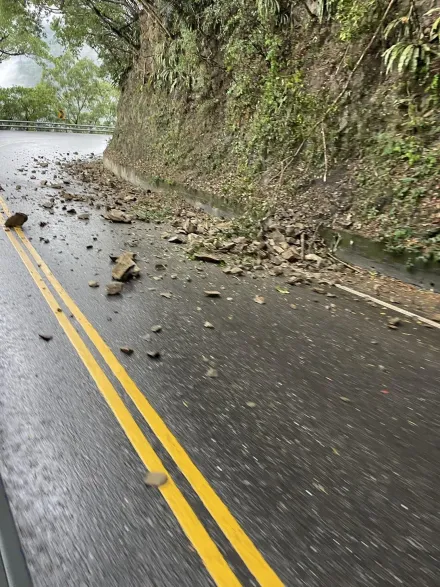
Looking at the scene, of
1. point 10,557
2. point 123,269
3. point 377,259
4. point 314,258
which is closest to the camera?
point 10,557

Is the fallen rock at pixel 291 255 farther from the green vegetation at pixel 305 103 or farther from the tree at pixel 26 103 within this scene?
the tree at pixel 26 103

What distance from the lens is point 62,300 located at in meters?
5.37

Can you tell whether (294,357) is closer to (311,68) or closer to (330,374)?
(330,374)

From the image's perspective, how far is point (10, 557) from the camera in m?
2.12

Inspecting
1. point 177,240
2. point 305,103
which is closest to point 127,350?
point 177,240

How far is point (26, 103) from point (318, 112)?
4295 centimetres

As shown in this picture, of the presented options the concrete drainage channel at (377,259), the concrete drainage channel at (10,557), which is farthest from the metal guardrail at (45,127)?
the concrete drainage channel at (10,557)

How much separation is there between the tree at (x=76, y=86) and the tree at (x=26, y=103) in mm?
4064

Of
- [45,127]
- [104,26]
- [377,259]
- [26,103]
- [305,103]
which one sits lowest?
[377,259]

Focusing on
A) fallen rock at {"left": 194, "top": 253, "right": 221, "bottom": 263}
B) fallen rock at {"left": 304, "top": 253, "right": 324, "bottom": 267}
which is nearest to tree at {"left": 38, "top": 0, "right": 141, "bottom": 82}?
fallen rock at {"left": 194, "top": 253, "right": 221, "bottom": 263}

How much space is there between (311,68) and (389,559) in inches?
409

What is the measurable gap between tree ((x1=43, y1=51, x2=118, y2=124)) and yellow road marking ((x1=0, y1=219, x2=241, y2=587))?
2072 inches

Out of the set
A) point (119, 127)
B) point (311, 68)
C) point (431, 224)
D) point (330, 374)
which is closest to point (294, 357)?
point (330, 374)

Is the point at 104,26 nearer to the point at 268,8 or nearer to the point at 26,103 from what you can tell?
the point at 268,8
